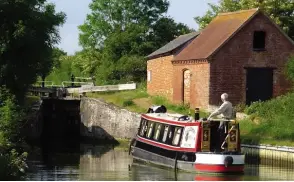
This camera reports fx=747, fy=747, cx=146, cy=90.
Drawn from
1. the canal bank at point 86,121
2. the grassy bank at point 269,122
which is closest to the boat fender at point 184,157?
the grassy bank at point 269,122

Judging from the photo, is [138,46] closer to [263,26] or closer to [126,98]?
[126,98]

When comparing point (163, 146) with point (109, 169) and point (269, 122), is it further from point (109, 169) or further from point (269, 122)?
point (269, 122)

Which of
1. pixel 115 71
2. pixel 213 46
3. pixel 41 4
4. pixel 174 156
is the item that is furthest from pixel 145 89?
pixel 174 156

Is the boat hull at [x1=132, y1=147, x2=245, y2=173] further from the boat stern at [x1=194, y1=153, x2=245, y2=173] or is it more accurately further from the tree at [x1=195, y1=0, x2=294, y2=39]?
the tree at [x1=195, y1=0, x2=294, y2=39]

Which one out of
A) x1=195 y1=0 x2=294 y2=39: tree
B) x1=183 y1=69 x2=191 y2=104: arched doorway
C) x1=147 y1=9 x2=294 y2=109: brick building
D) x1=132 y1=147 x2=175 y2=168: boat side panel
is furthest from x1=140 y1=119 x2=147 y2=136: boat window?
x1=195 y1=0 x2=294 y2=39: tree

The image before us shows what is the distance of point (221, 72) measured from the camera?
4144cm

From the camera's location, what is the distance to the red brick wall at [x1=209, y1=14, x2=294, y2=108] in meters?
41.3

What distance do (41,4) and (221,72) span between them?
10.5 m

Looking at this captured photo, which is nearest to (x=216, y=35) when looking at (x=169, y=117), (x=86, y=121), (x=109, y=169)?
(x=86, y=121)

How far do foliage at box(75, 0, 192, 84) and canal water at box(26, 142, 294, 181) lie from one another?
24138 mm

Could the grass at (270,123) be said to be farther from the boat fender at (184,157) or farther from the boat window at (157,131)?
the boat fender at (184,157)

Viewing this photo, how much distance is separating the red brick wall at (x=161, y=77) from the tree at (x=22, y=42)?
11.5 m

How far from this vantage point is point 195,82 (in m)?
42.9

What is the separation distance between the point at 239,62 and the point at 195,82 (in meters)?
2.84
